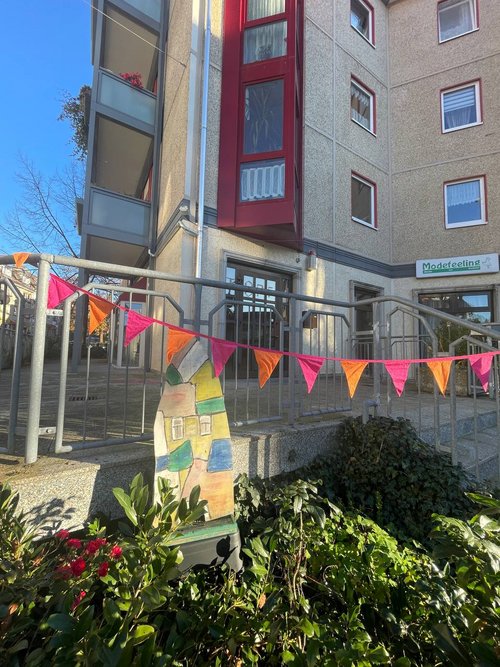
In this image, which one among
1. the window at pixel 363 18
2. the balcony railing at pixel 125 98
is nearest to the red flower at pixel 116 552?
the balcony railing at pixel 125 98

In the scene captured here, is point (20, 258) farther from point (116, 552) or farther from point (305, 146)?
point (305, 146)

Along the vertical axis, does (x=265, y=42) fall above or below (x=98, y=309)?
above

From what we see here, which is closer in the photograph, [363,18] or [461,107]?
[461,107]

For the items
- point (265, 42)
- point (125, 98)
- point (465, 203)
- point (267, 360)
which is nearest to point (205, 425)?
point (267, 360)

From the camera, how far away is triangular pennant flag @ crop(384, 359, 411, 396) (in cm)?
260

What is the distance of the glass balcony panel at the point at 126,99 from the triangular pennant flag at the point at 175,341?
28.1 feet

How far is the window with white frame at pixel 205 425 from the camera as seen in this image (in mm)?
2076

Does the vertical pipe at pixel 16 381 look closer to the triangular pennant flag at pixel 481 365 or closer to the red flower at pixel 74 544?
the red flower at pixel 74 544

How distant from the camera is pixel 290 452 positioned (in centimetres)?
Result: 272

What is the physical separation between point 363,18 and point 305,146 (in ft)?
19.4

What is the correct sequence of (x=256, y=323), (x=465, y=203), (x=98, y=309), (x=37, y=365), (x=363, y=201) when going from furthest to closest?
(x=363, y=201) → (x=465, y=203) → (x=256, y=323) → (x=98, y=309) → (x=37, y=365)

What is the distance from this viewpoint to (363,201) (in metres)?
9.94

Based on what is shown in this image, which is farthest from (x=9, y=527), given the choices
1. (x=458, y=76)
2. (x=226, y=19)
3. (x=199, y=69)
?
(x=458, y=76)

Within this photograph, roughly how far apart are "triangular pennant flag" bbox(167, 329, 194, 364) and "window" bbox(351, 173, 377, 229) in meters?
8.30
